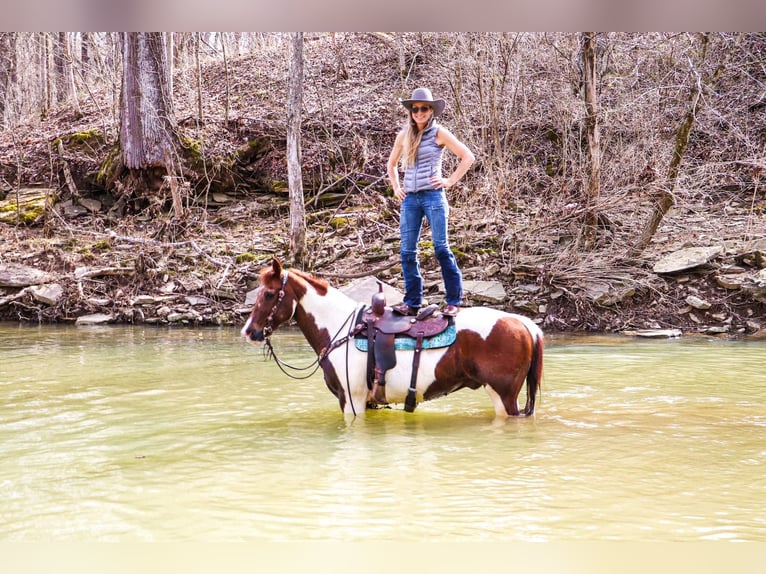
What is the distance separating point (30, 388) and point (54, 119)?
→ 1733cm

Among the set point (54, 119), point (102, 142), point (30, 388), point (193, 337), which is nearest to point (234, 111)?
point (102, 142)

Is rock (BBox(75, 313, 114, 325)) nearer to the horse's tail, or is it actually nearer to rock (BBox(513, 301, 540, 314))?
rock (BBox(513, 301, 540, 314))

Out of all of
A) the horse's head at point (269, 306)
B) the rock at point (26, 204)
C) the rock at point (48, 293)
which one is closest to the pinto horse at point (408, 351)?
the horse's head at point (269, 306)

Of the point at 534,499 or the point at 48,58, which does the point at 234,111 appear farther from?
the point at 534,499

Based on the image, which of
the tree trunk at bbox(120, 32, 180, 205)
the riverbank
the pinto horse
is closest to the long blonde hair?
the pinto horse

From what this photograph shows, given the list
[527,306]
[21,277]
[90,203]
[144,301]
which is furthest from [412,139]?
[90,203]

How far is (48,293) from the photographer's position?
15.3 meters

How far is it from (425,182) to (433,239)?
0.49m

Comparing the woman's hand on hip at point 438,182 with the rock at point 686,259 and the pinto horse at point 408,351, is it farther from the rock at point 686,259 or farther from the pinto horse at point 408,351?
the rock at point 686,259

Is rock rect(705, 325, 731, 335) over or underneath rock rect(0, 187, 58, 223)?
underneath

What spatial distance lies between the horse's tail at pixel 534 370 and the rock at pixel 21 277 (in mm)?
11984

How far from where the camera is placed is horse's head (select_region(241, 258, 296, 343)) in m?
6.63

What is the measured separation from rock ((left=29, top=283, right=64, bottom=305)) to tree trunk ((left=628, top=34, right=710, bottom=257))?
1102cm

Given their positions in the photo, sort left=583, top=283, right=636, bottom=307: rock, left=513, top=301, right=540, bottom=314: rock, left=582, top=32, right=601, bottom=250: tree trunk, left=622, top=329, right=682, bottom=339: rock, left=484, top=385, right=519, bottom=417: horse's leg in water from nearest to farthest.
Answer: left=484, top=385, right=519, bottom=417: horse's leg in water < left=622, top=329, right=682, bottom=339: rock < left=583, top=283, right=636, bottom=307: rock < left=513, top=301, right=540, bottom=314: rock < left=582, top=32, right=601, bottom=250: tree trunk
